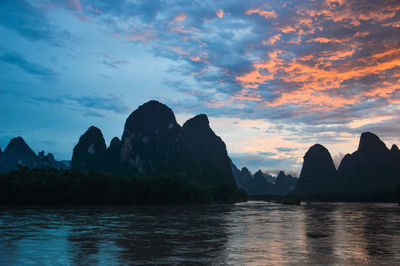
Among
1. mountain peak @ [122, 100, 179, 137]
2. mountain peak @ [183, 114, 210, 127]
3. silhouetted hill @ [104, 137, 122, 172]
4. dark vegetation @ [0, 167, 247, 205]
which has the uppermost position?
mountain peak @ [183, 114, 210, 127]

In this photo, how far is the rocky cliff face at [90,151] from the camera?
11738 cm

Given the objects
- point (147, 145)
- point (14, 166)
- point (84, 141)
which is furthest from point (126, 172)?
point (14, 166)

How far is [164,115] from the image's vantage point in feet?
399

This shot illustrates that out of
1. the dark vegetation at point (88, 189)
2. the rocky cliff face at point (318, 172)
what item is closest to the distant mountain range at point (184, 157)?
the rocky cliff face at point (318, 172)

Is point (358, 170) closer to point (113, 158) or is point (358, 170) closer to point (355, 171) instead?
point (355, 171)

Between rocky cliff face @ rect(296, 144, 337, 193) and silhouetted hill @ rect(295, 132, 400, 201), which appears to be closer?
silhouetted hill @ rect(295, 132, 400, 201)

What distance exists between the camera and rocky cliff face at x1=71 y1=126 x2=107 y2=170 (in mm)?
117375

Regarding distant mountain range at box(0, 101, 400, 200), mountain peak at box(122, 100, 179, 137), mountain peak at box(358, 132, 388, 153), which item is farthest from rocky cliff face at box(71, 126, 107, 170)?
mountain peak at box(358, 132, 388, 153)

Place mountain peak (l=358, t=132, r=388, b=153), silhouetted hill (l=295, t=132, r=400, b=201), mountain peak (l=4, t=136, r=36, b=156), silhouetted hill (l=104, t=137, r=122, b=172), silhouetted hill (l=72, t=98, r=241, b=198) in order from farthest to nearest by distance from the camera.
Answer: mountain peak (l=358, t=132, r=388, b=153)
mountain peak (l=4, t=136, r=36, b=156)
silhouetted hill (l=295, t=132, r=400, b=201)
silhouetted hill (l=104, t=137, r=122, b=172)
silhouetted hill (l=72, t=98, r=241, b=198)

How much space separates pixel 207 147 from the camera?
15075 cm

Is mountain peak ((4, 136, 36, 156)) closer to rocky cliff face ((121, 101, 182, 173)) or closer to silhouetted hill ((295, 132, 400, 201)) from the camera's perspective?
rocky cliff face ((121, 101, 182, 173))

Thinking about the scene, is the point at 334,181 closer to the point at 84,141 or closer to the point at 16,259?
the point at 84,141

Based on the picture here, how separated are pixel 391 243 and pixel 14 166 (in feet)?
533

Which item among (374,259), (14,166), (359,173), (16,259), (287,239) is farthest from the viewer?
(359,173)
